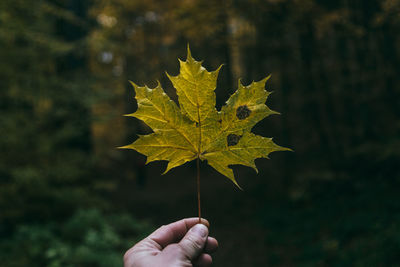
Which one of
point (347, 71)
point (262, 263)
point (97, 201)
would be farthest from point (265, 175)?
point (97, 201)

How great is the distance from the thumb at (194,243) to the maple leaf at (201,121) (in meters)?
0.34

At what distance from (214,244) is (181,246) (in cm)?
23

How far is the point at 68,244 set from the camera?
5199 mm

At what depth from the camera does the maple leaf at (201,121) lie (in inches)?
50.0

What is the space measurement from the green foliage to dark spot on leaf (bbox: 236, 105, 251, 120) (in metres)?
3.91

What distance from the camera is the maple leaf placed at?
127 centimetres

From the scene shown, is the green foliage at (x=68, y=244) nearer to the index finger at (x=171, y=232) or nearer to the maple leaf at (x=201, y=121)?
the index finger at (x=171, y=232)

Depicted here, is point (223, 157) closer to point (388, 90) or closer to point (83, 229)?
point (83, 229)

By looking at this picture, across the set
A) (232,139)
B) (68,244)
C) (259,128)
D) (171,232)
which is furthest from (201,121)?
(259,128)

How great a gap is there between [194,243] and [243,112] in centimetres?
69

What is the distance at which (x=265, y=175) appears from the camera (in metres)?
11.4

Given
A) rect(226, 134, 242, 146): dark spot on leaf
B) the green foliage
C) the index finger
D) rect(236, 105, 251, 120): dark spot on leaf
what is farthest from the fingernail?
the green foliage

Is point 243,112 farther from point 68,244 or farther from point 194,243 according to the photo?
point 68,244

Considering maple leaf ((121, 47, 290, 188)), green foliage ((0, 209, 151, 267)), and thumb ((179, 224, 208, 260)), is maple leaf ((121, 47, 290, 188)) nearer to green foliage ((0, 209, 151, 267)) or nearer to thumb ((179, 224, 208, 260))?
thumb ((179, 224, 208, 260))
